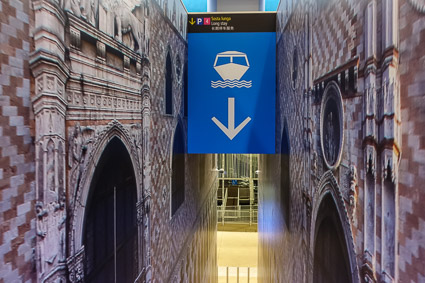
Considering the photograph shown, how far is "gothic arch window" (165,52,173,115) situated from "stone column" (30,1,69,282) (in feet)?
4.91

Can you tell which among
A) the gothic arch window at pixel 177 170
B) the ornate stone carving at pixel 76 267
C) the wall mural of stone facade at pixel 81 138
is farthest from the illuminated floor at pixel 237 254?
the ornate stone carving at pixel 76 267

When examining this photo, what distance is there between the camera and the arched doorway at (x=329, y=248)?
4.53 ft

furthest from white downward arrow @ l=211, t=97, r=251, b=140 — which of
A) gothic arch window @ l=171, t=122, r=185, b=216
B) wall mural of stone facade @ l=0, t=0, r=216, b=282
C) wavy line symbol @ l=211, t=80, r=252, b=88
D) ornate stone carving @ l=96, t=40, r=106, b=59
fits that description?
ornate stone carving @ l=96, t=40, r=106, b=59

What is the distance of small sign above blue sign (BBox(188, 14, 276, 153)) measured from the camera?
3404 millimetres

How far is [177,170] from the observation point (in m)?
3.16

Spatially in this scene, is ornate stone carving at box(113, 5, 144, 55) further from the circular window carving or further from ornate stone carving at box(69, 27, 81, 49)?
the circular window carving

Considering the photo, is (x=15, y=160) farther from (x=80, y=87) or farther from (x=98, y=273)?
(x=98, y=273)

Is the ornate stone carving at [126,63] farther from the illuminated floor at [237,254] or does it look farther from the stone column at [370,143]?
the illuminated floor at [237,254]

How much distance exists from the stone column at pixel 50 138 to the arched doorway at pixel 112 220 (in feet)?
0.71

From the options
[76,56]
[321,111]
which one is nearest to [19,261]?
[76,56]

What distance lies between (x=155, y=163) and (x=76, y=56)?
1214mm

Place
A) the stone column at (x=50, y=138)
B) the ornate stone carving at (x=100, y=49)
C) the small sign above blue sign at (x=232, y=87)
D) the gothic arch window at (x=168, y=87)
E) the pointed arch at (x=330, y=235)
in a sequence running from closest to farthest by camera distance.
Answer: the stone column at (x=50, y=138), the pointed arch at (x=330, y=235), the ornate stone carving at (x=100, y=49), the gothic arch window at (x=168, y=87), the small sign above blue sign at (x=232, y=87)

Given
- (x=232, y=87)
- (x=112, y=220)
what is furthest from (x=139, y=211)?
(x=232, y=87)

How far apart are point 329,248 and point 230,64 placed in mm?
2175
